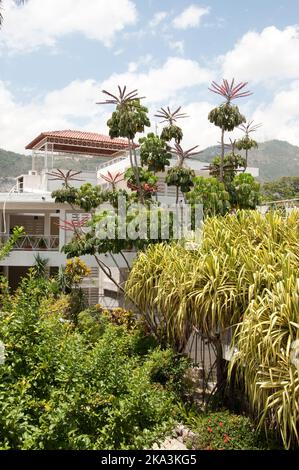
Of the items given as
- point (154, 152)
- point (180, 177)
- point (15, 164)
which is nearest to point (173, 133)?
point (154, 152)

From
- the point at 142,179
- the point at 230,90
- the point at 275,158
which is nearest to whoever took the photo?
the point at 230,90

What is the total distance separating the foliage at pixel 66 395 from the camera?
5.10m

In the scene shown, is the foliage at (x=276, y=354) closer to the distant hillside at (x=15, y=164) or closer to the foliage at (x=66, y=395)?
the foliage at (x=66, y=395)

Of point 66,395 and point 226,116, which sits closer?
point 66,395

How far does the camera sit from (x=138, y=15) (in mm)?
10367

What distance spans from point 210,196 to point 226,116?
2915 millimetres

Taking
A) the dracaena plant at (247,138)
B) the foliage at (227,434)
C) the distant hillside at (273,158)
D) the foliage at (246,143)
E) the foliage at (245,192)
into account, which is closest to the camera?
the foliage at (227,434)

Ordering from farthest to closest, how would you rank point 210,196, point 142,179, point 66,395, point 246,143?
1. point 246,143
2. point 142,179
3. point 210,196
4. point 66,395

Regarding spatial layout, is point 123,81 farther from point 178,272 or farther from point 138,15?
point 178,272

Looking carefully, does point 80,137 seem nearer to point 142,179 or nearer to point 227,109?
point 142,179

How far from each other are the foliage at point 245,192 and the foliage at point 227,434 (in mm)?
8717

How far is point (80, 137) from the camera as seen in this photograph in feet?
94.9

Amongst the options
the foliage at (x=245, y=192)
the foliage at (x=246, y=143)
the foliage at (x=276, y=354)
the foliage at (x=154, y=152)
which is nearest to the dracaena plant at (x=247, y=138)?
the foliage at (x=246, y=143)
